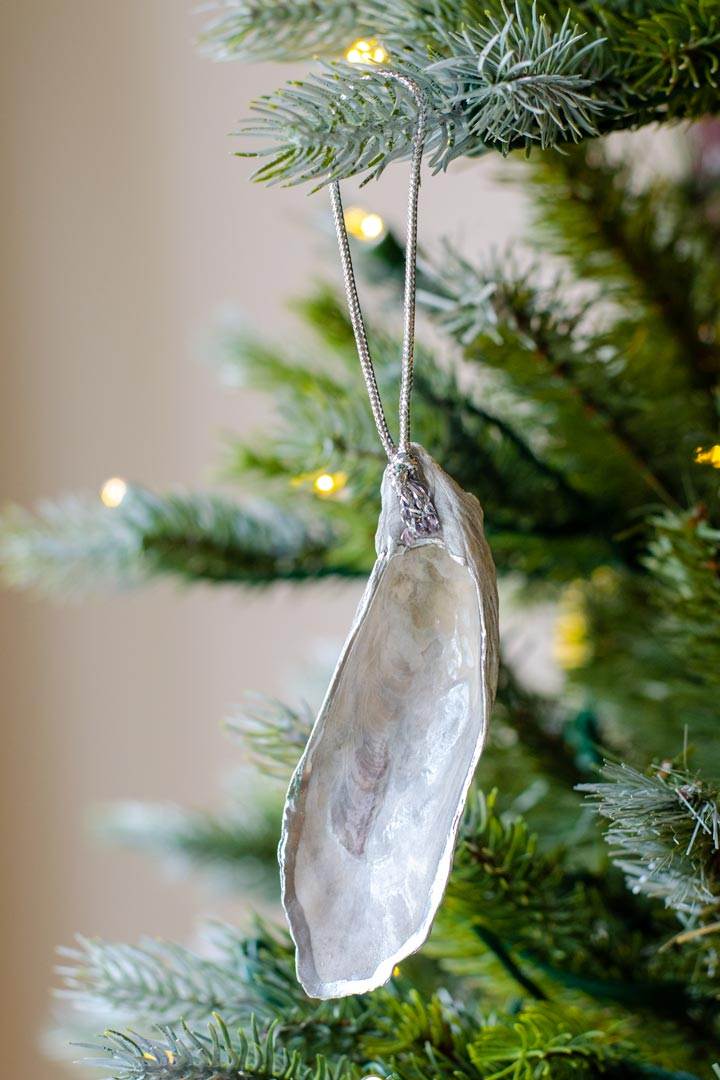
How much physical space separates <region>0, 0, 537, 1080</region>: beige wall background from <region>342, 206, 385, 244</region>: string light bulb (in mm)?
634

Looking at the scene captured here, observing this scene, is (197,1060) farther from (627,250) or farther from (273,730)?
(627,250)

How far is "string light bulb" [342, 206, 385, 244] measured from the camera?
1.47ft

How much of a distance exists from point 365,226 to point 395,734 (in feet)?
0.80

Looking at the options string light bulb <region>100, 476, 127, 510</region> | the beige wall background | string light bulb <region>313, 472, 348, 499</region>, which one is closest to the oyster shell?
string light bulb <region>313, 472, 348, 499</region>

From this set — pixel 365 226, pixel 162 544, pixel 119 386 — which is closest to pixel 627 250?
pixel 365 226

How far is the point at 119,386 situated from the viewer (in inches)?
48.8

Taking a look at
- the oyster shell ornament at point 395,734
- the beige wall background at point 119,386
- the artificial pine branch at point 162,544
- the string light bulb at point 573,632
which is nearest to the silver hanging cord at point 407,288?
the oyster shell ornament at point 395,734

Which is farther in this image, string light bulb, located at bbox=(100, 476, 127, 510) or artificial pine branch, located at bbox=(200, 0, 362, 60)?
string light bulb, located at bbox=(100, 476, 127, 510)

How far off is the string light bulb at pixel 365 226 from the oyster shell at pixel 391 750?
7.1 inches

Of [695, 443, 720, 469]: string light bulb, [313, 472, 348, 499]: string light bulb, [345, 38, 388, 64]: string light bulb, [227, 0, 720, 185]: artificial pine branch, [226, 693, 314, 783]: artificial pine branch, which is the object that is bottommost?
[226, 693, 314, 783]: artificial pine branch

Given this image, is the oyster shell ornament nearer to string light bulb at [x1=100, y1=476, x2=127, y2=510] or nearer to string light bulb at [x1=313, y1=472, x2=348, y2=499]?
string light bulb at [x1=313, y1=472, x2=348, y2=499]

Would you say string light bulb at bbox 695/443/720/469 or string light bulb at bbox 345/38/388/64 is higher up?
string light bulb at bbox 345/38/388/64

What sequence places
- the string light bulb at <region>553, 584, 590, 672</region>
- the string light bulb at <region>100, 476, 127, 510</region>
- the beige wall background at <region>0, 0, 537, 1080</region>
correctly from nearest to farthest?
the string light bulb at <region>100, 476, 127, 510</region>, the string light bulb at <region>553, 584, 590, 672</region>, the beige wall background at <region>0, 0, 537, 1080</region>

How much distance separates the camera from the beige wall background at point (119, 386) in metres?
1.14
